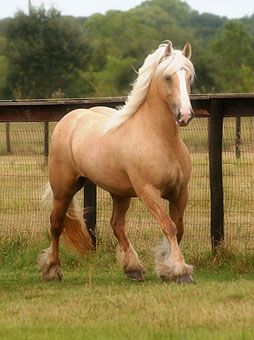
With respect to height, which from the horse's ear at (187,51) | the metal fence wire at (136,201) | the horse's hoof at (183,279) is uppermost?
the horse's ear at (187,51)

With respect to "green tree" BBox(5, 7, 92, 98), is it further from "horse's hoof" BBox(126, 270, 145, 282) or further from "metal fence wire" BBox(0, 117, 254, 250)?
"horse's hoof" BBox(126, 270, 145, 282)

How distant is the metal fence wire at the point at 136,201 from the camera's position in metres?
12.6

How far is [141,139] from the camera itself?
9.88m

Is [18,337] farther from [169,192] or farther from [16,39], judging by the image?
[16,39]

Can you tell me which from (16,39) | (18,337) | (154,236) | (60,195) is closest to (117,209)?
(60,195)

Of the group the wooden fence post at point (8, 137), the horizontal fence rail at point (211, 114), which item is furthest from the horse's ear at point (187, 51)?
the wooden fence post at point (8, 137)

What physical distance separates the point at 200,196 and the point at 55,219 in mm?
4156

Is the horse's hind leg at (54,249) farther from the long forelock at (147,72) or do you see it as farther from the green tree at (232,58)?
the green tree at (232,58)

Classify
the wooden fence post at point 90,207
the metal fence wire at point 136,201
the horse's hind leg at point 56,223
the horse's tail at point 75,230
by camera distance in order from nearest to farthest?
the horse's hind leg at point 56,223 < the horse's tail at point 75,230 < the wooden fence post at point 90,207 < the metal fence wire at point 136,201

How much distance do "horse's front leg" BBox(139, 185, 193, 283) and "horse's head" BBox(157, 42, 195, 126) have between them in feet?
2.68

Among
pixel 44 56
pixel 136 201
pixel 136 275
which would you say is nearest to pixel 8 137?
pixel 136 201

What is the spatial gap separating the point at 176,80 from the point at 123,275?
248cm

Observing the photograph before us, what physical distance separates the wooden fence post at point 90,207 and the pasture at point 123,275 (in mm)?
130

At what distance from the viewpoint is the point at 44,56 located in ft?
194
